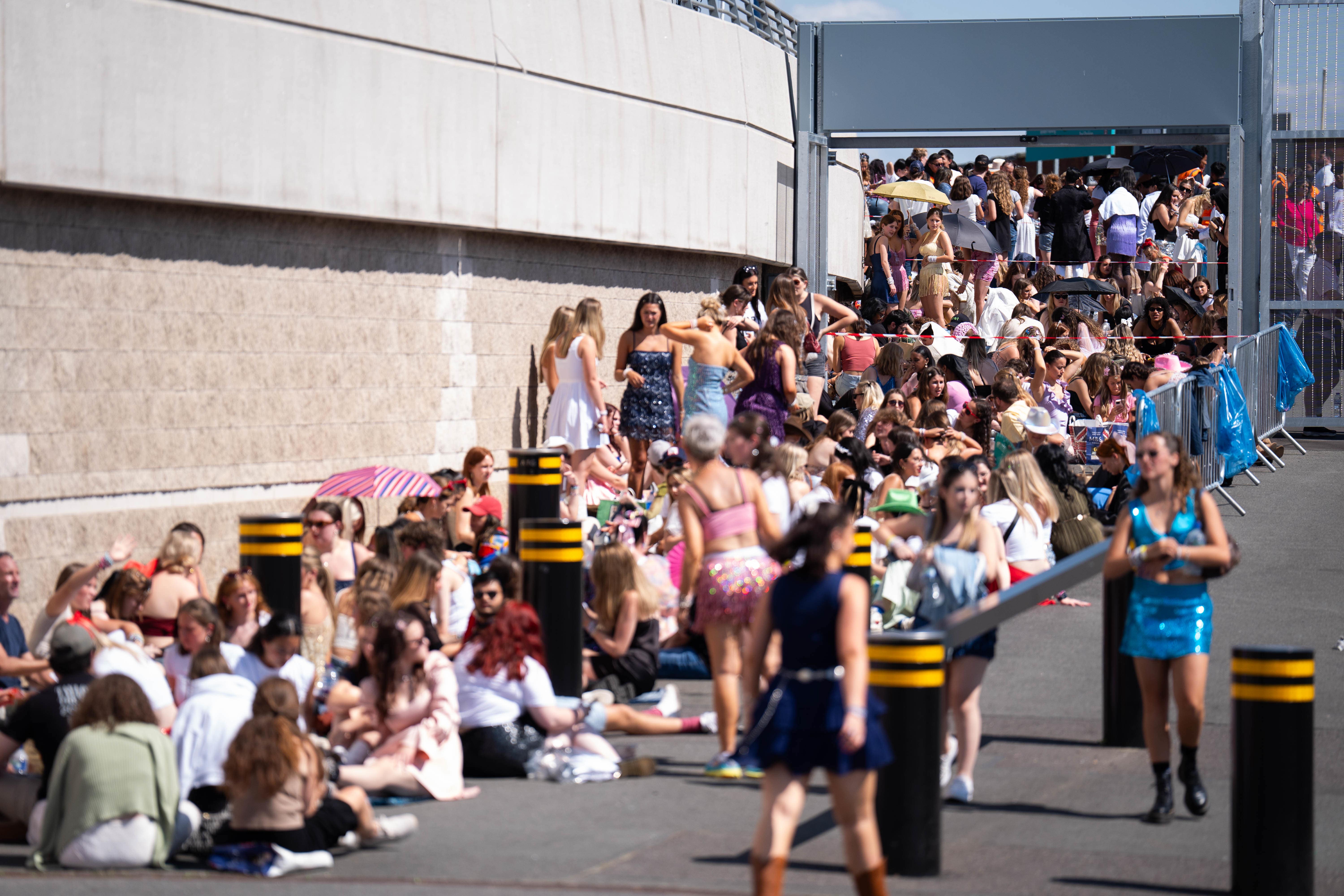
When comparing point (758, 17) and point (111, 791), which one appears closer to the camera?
point (111, 791)

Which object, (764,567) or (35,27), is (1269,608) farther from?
(35,27)

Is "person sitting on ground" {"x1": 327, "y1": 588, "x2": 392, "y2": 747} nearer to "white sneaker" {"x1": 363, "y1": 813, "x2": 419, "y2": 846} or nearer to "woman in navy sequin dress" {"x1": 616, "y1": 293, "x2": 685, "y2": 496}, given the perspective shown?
"white sneaker" {"x1": 363, "y1": 813, "x2": 419, "y2": 846}

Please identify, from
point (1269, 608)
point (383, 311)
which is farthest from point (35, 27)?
point (1269, 608)

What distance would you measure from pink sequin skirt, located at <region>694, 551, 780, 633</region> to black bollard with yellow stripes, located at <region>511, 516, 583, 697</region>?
4.28 ft

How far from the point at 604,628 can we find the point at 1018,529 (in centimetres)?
301

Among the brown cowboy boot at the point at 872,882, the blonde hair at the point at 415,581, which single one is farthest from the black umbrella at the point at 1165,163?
the brown cowboy boot at the point at 872,882

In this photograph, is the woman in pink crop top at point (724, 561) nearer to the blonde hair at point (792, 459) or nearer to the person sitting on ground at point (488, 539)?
the blonde hair at point (792, 459)

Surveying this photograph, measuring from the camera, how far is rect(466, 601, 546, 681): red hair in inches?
333

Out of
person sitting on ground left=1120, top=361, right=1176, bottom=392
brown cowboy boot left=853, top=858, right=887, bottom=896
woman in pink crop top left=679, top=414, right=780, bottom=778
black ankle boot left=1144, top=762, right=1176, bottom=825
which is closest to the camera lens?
brown cowboy boot left=853, top=858, right=887, bottom=896

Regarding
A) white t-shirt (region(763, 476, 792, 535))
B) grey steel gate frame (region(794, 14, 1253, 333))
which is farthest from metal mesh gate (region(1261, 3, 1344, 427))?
white t-shirt (region(763, 476, 792, 535))

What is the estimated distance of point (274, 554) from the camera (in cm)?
939

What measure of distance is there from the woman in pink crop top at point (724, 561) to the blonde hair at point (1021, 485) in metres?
3.32

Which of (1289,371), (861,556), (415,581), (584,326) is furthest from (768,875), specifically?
(1289,371)

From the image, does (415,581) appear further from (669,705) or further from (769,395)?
(769,395)
